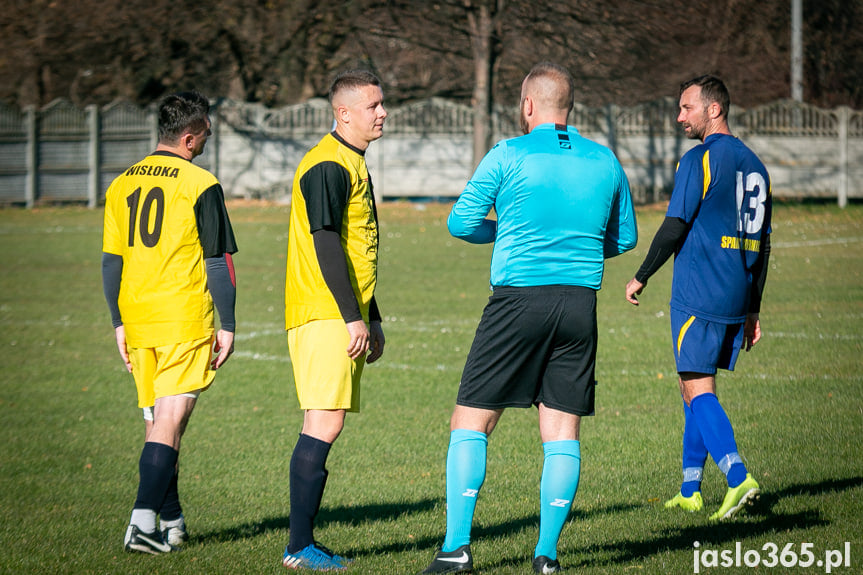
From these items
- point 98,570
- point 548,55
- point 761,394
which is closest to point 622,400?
point 761,394

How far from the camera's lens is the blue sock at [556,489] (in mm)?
4406

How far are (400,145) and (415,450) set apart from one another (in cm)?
2354

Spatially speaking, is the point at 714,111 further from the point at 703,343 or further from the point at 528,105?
the point at 528,105

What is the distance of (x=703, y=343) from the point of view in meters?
5.42

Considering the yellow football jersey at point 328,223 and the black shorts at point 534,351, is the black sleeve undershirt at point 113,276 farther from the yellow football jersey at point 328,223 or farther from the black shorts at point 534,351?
the black shorts at point 534,351

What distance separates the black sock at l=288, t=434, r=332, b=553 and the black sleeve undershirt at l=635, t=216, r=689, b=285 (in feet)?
6.33

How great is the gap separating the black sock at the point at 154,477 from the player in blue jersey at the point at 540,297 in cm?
139

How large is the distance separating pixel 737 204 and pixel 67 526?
3965mm

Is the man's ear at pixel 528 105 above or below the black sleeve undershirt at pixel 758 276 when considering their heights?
above

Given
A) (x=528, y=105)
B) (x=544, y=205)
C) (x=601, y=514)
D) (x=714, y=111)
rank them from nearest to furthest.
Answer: (x=544, y=205), (x=528, y=105), (x=714, y=111), (x=601, y=514)

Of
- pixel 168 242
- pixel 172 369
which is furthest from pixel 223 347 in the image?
pixel 168 242

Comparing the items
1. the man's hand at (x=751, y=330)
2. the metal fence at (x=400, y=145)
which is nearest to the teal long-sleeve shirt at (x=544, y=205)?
the man's hand at (x=751, y=330)

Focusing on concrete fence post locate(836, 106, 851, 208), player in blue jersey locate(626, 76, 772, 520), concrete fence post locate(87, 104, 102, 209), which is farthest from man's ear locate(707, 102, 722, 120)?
concrete fence post locate(87, 104, 102, 209)

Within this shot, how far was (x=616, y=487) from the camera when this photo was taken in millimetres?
6230
